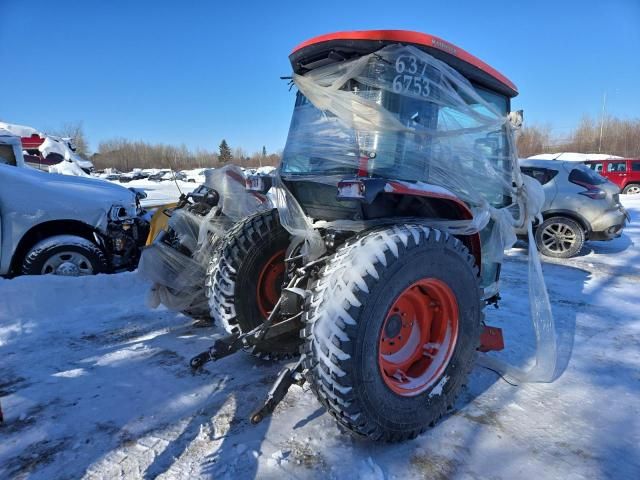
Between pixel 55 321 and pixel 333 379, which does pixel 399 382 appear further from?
pixel 55 321

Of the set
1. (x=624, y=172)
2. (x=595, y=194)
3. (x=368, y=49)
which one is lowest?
(x=624, y=172)

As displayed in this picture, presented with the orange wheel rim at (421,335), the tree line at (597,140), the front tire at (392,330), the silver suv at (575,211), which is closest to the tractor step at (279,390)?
the front tire at (392,330)

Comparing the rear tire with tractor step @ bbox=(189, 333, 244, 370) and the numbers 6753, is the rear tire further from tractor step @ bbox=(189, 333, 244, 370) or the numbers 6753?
the numbers 6753

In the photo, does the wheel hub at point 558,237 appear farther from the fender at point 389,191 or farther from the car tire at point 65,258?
the car tire at point 65,258

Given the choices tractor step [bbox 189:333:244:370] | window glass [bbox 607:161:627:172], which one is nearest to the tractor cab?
tractor step [bbox 189:333:244:370]

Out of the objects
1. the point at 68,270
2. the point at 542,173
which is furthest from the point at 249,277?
the point at 542,173

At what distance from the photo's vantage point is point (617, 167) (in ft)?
66.1

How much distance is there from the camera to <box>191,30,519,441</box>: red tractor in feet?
6.86

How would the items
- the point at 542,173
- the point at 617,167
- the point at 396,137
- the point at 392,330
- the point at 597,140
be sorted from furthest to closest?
the point at 597,140 → the point at 617,167 → the point at 542,173 → the point at 396,137 → the point at 392,330

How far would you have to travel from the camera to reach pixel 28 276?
471 centimetres

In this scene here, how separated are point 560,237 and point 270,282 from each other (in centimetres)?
673

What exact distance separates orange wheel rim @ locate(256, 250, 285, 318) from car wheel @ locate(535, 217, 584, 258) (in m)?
6.54

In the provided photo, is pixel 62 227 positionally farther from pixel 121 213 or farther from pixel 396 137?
pixel 396 137

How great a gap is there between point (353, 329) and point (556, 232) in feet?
23.9
